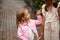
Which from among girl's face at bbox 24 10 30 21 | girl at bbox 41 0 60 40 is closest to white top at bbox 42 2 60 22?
girl at bbox 41 0 60 40

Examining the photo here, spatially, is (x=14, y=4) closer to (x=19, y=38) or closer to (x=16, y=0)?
(x=16, y=0)

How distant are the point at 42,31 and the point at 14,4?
0.28 meters

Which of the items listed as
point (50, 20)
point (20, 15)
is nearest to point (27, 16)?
point (20, 15)

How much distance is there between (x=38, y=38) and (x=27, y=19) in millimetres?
147

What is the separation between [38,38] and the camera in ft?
8.48

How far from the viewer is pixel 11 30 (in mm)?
2664

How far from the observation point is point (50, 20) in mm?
2539

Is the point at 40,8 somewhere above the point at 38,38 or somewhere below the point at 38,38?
above

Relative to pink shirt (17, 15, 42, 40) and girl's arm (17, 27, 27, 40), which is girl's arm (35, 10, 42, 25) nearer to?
pink shirt (17, 15, 42, 40)

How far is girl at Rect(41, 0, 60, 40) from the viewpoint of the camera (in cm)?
252

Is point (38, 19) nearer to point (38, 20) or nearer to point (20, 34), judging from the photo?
point (38, 20)

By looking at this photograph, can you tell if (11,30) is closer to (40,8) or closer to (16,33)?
(16,33)

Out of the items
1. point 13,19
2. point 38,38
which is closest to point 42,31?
point 38,38

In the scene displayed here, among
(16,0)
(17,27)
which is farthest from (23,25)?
(16,0)
